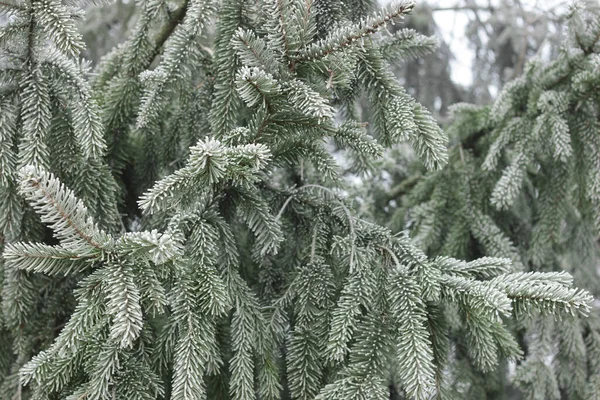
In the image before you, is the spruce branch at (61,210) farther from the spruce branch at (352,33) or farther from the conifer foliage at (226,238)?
the spruce branch at (352,33)

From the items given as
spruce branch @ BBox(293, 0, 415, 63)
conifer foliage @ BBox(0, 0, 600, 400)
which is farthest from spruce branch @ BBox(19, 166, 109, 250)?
spruce branch @ BBox(293, 0, 415, 63)

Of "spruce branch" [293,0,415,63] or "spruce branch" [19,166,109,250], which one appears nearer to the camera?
"spruce branch" [19,166,109,250]

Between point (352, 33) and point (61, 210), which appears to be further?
point (352, 33)

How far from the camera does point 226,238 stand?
1081mm

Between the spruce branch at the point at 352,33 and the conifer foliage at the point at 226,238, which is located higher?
the spruce branch at the point at 352,33

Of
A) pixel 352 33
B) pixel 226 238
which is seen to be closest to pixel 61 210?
pixel 226 238

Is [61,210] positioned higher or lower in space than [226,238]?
higher

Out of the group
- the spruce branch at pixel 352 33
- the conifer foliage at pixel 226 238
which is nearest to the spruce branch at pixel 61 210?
the conifer foliage at pixel 226 238

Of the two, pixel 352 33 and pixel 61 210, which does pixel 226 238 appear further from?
pixel 352 33

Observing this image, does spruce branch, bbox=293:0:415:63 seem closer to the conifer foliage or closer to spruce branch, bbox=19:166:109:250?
the conifer foliage

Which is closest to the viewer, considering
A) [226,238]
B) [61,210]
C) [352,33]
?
[61,210]

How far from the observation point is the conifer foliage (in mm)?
861

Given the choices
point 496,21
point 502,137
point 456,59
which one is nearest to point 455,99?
point 456,59

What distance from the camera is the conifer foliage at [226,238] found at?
2.83ft
